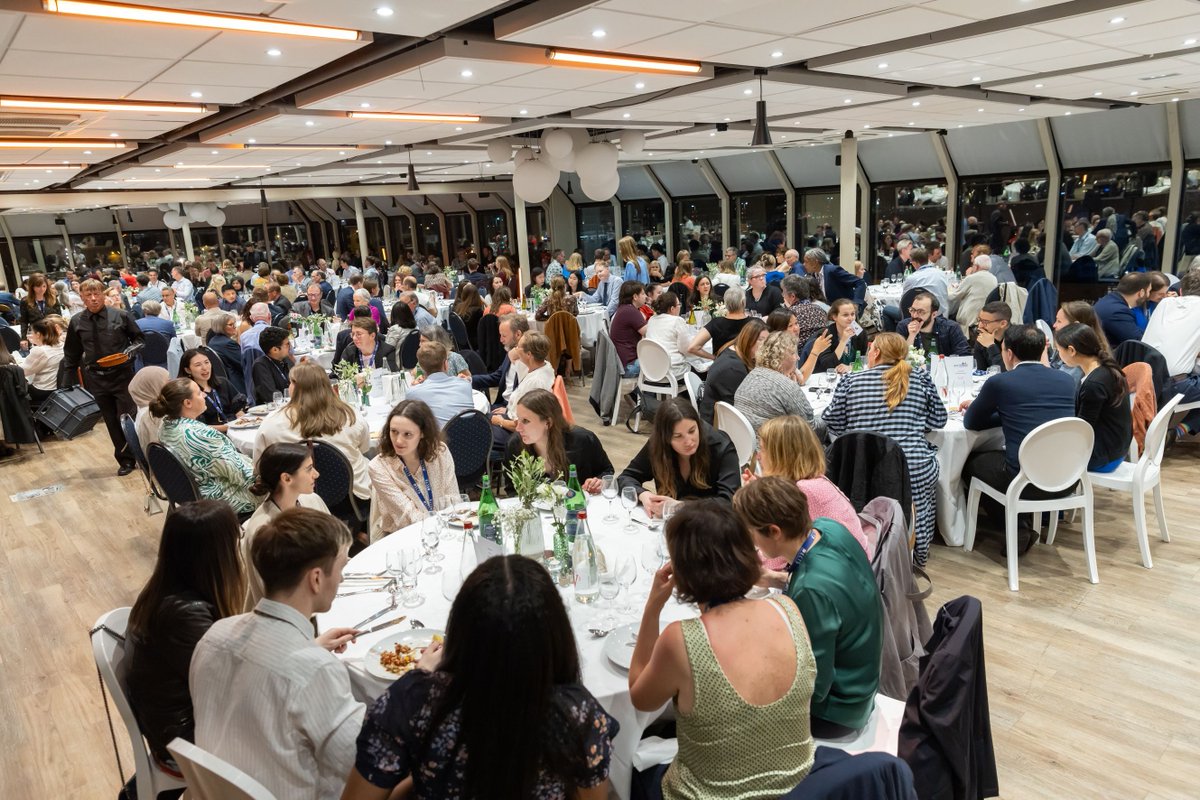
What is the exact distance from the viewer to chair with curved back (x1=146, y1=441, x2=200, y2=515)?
13.5ft

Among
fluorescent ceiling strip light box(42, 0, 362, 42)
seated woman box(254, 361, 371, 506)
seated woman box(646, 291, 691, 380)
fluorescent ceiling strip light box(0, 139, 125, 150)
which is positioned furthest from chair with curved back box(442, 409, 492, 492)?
fluorescent ceiling strip light box(0, 139, 125, 150)

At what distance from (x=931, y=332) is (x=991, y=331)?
436 mm

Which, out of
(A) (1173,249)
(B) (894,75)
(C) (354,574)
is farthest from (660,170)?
(C) (354,574)

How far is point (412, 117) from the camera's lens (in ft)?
23.6

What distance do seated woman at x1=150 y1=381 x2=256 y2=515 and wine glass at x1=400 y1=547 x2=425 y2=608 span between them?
1.87 m

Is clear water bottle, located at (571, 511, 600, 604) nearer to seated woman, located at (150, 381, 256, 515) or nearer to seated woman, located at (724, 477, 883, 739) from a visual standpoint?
seated woman, located at (724, 477, 883, 739)

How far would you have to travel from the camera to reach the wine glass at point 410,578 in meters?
2.66

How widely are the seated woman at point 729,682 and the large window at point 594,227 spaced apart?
18682 mm

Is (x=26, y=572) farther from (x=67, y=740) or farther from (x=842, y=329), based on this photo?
(x=842, y=329)

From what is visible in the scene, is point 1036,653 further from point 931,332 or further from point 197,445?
point 197,445

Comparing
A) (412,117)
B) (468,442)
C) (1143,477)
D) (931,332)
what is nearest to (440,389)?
(468,442)

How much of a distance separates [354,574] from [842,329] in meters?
4.27

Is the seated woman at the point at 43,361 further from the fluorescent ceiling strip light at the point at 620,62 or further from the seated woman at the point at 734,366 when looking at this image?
the seated woman at the point at 734,366

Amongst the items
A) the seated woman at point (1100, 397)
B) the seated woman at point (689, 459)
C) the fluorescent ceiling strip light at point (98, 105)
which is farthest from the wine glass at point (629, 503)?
the fluorescent ceiling strip light at point (98, 105)
